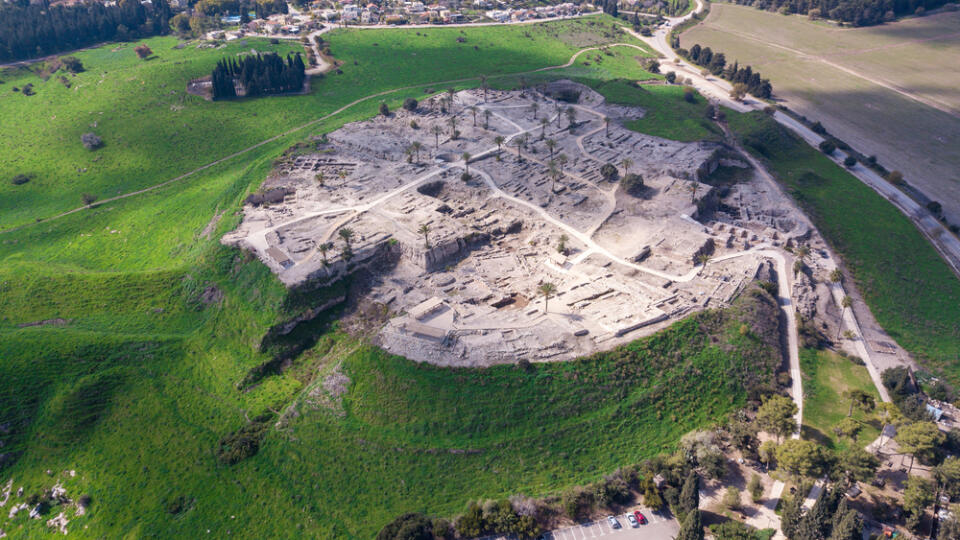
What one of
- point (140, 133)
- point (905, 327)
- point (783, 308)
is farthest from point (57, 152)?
point (905, 327)

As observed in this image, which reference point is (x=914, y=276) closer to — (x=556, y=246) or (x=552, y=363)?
(x=556, y=246)

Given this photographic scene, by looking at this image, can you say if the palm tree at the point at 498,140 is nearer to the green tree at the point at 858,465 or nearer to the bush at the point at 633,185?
the bush at the point at 633,185

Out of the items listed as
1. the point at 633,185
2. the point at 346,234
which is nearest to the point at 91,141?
the point at 346,234

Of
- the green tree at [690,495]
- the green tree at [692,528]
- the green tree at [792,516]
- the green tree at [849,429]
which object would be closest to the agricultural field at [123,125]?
the green tree at [690,495]

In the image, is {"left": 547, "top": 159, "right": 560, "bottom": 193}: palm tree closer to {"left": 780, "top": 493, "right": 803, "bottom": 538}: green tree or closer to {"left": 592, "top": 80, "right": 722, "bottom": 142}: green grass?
→ {"left": 592, "top": 80, "right": 722, "bottom": 142}: green grass

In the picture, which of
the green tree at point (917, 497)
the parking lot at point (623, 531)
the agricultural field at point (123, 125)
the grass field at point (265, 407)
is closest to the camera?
the green tree at point (917, 497)

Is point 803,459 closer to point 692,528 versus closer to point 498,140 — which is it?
point 692,528

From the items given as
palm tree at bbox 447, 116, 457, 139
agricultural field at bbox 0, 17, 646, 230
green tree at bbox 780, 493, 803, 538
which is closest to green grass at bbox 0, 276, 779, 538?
green tree at bbox 780, 493, 803, 538
